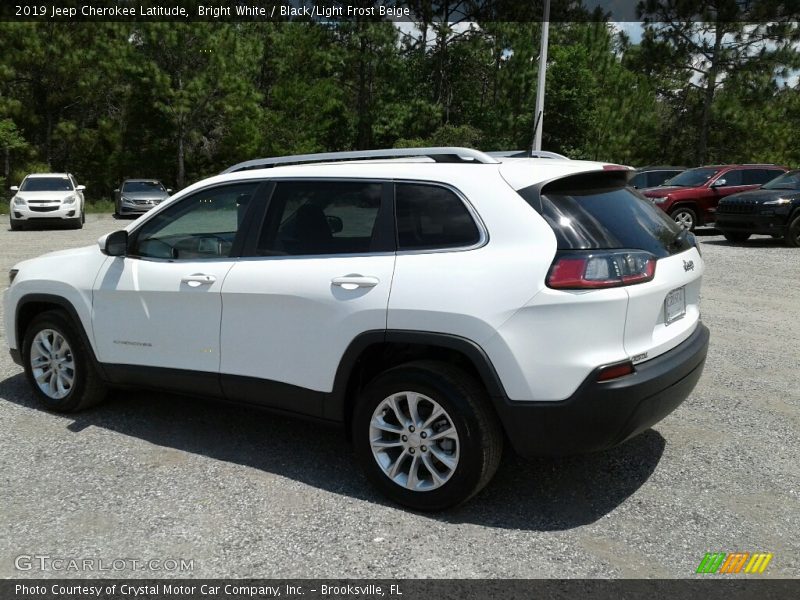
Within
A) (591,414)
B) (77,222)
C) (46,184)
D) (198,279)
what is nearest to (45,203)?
(77,222)

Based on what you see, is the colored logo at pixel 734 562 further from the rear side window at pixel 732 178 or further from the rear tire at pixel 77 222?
the rear tire at pixel 77 222

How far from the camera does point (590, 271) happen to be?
3268mm

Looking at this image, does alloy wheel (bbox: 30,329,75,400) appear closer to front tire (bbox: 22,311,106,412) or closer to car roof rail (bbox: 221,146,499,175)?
front tire (bbox: 22,311,106,412)

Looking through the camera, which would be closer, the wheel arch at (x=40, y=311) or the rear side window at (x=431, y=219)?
the rear side window at (x=431, y=219)

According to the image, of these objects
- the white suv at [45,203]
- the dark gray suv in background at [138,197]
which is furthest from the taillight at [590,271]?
the dark gray suv in background at [138,197]

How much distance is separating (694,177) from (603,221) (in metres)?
16.3

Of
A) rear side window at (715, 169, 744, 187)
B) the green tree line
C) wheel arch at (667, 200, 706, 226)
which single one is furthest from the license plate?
the green tree line

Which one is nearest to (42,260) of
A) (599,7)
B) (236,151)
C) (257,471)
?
(257,471)

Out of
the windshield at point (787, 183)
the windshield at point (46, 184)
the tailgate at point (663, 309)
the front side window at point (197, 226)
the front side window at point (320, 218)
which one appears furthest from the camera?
the windshield at point (46, 184)

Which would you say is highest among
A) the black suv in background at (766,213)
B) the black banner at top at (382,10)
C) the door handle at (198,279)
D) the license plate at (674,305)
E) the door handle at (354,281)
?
the black banner at top at (382,10)

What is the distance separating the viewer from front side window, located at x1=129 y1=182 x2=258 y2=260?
4332 mm

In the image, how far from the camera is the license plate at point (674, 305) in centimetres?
362

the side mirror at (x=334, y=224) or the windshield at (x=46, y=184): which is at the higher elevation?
the side mirror at (x=334, y=224)

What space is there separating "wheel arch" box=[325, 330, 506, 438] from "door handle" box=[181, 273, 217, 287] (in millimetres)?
973
